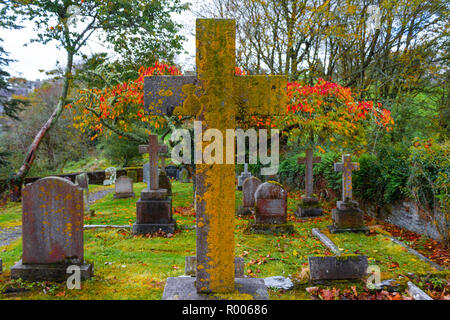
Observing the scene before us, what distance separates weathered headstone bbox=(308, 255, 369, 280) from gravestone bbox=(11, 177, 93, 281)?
353 cm

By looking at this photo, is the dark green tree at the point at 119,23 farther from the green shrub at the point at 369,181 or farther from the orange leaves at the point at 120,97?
the green shrub at the point at 369,181

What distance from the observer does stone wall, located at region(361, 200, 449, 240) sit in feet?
24.4

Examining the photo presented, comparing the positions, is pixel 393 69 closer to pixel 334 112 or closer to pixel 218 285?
pixel 334 112

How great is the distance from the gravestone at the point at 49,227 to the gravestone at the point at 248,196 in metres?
6.55

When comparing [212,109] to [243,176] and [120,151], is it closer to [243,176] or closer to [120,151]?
[243,176]

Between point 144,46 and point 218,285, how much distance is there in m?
12.7

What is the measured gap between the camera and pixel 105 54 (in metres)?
13.5

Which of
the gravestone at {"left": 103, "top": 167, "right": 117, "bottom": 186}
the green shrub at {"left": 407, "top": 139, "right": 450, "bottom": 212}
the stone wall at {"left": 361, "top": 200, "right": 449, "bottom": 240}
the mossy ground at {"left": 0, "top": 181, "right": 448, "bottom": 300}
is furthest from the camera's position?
the gravestone at {"left": 103, "top": 167, "right": 117, "bottom": 186}

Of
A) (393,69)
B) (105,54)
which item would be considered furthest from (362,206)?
(105,54)

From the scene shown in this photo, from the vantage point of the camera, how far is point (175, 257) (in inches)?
238

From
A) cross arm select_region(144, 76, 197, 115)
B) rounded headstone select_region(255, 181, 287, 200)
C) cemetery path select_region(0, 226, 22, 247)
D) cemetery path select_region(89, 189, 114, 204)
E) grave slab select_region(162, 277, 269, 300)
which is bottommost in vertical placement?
cemetery path select_region(0, 226, 22, 247)

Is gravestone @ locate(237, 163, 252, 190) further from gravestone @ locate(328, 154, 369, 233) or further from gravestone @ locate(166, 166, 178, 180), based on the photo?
gravestone @ locate(166, 166, 178, 180)

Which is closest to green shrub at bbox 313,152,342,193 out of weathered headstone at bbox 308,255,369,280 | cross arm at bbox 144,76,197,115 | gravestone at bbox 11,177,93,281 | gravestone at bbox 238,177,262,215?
gravestone at bbox 238,177,262,215

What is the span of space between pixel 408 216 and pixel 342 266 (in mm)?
6245
